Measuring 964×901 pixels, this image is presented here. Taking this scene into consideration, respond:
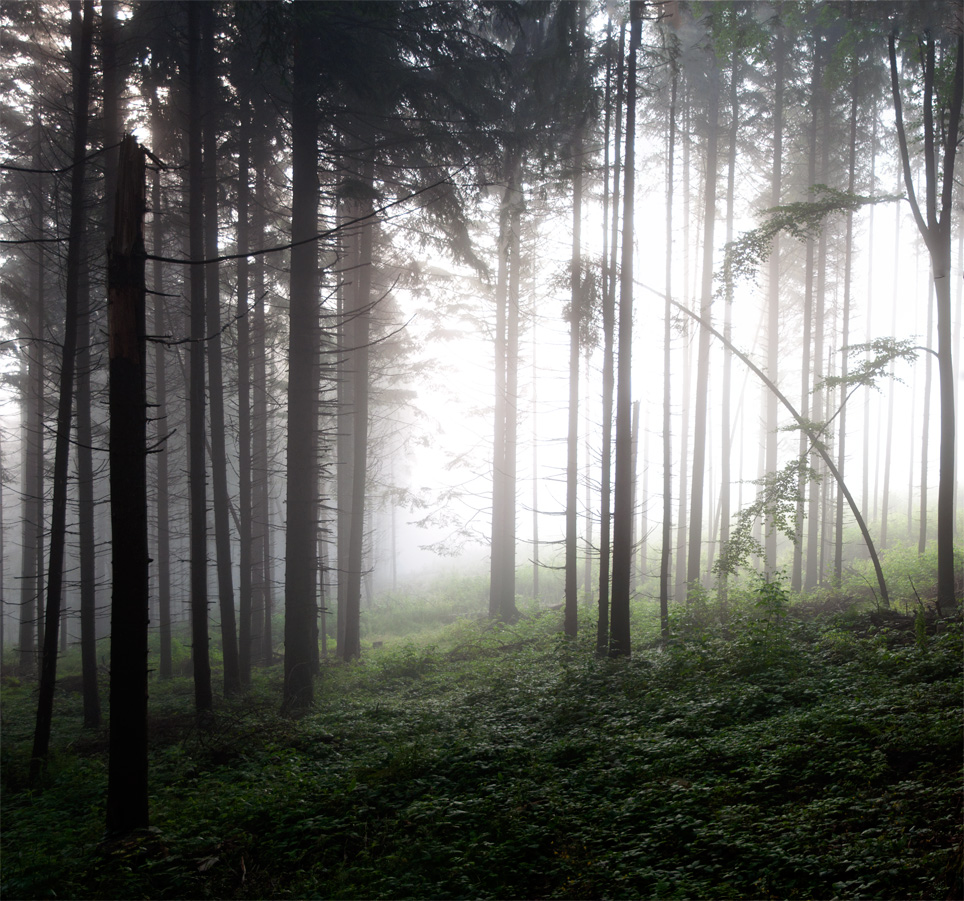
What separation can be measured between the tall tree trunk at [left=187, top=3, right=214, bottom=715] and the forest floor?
113 cm

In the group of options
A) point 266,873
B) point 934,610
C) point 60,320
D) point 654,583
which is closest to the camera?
point 266,873

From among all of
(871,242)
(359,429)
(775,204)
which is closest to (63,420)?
(359,429)

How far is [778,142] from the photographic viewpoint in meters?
16.2

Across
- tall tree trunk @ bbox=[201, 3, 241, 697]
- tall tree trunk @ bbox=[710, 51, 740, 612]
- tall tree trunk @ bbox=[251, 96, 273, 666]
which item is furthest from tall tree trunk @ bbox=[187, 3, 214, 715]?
tall tree trunk @ bbox=[710, 51, 740, 612]

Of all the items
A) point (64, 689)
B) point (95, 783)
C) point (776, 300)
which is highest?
point (776, 300)

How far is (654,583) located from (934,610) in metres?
14.7

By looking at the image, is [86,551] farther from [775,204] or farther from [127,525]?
[775,204]

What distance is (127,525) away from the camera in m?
5.25

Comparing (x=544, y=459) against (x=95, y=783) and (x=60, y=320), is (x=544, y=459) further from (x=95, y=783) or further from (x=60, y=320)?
(x=95, y=783)

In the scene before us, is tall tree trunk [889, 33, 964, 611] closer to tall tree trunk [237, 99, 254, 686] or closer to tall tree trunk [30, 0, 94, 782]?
tall tree trunk [237, 99, 254, 686]

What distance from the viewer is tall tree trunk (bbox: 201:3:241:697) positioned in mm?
10852

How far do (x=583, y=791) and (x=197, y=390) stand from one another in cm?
853

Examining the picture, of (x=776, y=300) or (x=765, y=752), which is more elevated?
(x=776, y=300)

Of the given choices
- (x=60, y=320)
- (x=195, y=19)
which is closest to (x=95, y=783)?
(x=195, y=19)
